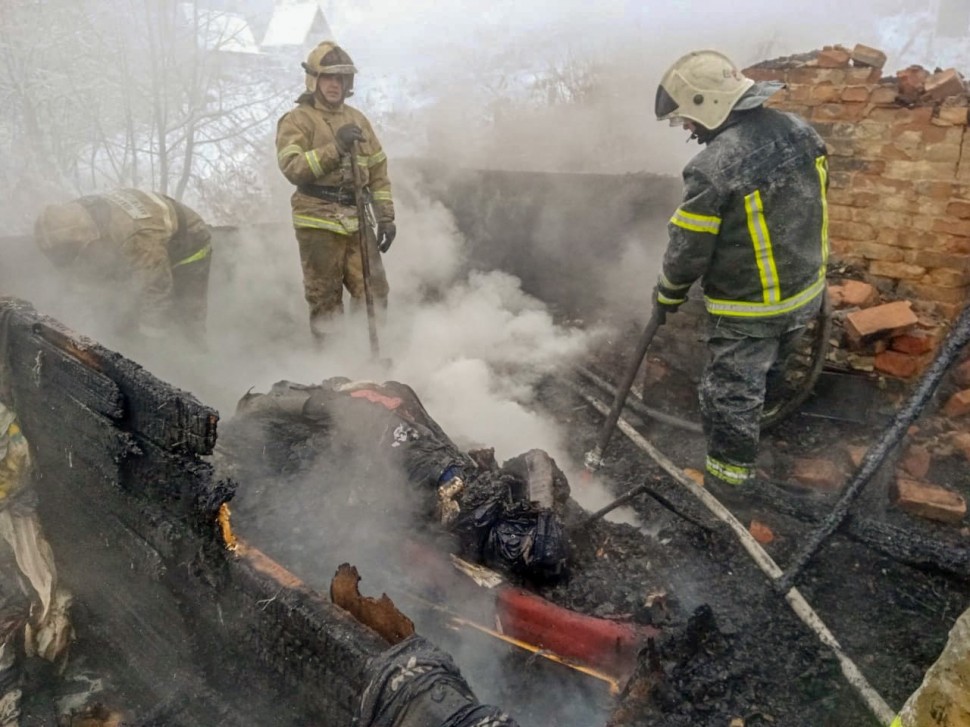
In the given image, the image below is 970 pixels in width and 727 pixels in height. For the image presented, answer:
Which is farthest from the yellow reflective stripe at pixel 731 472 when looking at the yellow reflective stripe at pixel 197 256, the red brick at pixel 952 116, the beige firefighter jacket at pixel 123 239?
the yellow reflective stripe at pixel 197 256

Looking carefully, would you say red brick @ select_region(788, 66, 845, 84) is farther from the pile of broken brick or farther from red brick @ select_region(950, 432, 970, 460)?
red brick @ select_region(950, 432, 970, 460)

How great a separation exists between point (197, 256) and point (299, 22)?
17026 millimetres

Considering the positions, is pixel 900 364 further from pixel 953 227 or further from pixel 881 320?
pixel 953 227

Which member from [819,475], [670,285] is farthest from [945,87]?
[819,475]

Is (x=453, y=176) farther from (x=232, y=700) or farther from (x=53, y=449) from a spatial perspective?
(x=232, y=700)

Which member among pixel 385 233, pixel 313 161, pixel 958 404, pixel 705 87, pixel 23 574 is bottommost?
pixel 23 574

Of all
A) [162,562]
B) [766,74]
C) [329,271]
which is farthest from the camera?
[329,271]

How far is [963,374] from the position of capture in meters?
4.50

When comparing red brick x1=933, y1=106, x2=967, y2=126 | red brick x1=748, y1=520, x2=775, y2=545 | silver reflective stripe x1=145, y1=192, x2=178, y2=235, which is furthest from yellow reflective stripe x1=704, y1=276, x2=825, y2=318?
silver reflective stripe x1=145, y1=192, x2=178, y2=235

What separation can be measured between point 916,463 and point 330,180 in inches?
182

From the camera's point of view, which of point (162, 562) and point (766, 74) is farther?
point (766, 74)

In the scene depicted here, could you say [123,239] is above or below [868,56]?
below

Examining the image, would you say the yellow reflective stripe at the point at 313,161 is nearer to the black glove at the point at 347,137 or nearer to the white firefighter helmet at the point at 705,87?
the black glove at the point at 347,137

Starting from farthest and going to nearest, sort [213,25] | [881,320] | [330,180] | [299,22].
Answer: [299,22] → [213,25] → [330,180] → [881,320]
